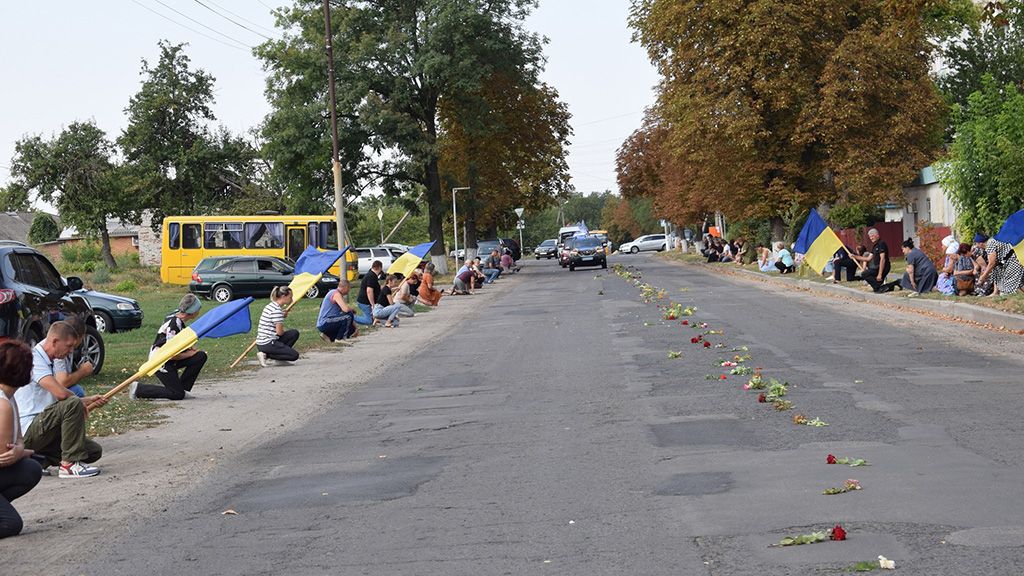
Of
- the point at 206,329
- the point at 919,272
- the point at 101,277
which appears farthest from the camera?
the point at 101,277

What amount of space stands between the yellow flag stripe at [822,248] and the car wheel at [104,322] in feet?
59.4

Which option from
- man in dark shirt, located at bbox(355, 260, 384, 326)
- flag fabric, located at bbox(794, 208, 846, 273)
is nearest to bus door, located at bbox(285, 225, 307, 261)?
man in dark shirt, located at bbox(355, 260, 384, 326)

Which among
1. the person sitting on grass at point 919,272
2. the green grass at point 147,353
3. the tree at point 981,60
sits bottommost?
the green grass at point 147,353

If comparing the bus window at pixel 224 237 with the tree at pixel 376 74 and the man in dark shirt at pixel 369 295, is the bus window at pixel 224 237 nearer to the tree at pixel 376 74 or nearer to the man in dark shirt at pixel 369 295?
the tree at pixel 376 74

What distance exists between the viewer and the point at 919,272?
27.3 meters

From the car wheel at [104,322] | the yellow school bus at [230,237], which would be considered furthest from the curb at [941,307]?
the yellow school bus at [230,237]

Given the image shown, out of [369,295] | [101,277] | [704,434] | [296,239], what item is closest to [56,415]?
[704,434]

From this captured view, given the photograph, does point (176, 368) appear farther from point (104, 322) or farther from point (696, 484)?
point (104, 322)

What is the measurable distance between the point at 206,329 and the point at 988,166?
2504 centimetres

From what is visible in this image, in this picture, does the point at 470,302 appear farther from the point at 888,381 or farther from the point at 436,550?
the point at 436,550

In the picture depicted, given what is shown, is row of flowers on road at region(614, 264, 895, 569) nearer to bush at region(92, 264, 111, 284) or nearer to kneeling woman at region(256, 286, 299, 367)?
kneeling woman at region(256, 286, 299, 367)

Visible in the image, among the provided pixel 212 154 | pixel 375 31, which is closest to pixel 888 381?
pixel 375 31

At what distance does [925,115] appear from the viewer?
155 ft

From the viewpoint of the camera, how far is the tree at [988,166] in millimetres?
31875
